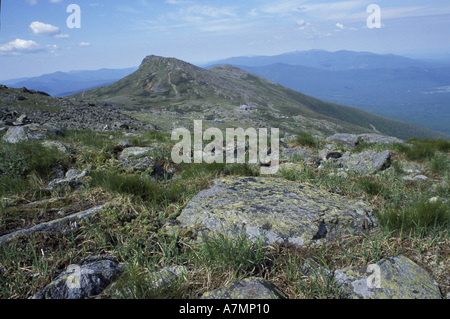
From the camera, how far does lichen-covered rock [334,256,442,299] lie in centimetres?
257

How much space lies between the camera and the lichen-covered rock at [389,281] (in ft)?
8.42

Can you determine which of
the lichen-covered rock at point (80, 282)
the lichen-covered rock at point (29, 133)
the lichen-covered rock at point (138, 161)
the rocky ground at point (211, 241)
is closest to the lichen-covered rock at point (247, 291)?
the rocky ground at point (211, 241)

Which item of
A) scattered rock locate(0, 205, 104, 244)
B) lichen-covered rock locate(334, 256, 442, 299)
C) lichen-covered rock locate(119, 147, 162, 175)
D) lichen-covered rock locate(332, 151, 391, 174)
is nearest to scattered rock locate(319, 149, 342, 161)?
lichen-covered rock locate(332, 151, 391, 174)

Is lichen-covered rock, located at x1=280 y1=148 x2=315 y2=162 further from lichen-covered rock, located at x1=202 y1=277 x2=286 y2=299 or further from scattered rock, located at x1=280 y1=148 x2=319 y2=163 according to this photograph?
lichen-covered rock, located at x1=202 y1=277 x2=286 y2=299

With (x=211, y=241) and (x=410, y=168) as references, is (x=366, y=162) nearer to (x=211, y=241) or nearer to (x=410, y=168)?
(x=410, y=168)

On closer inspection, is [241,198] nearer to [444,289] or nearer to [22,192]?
[444,289]

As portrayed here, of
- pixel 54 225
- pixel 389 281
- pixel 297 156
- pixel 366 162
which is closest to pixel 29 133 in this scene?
pixel 54 225

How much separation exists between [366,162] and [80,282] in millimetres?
7829

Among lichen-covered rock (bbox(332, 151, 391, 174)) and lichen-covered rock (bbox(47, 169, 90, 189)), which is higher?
lichen-covered rock (bbox(47, 169, 90, 189))

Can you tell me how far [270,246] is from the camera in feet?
11.1

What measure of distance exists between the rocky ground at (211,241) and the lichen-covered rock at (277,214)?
2 centimetres

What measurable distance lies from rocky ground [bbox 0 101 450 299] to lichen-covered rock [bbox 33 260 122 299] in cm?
1

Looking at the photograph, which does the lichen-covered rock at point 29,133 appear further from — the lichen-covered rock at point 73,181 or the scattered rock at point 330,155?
the scattered rock at point 330,155

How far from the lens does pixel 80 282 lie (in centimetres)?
272
